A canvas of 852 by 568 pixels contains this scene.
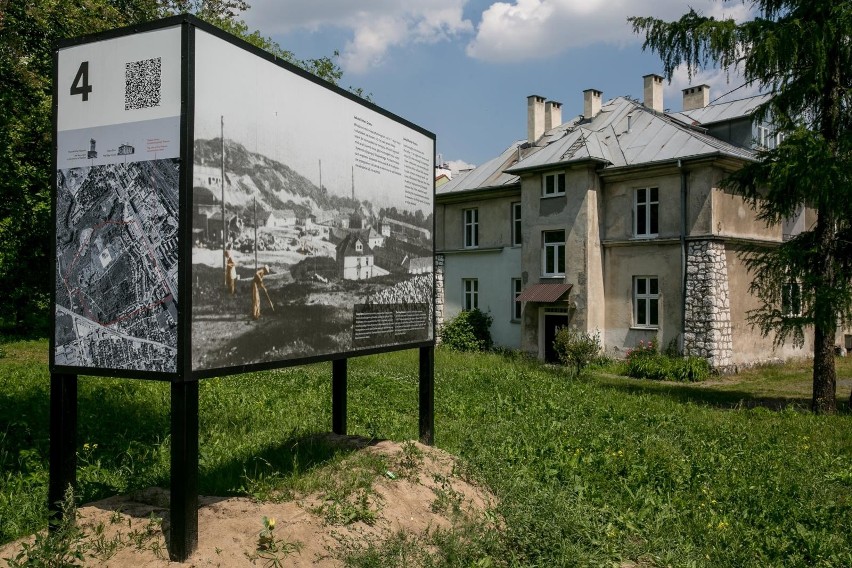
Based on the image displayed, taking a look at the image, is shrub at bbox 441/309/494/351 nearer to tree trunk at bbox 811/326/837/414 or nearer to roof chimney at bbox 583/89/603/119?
roof chimney at bbox 583/89/603/119

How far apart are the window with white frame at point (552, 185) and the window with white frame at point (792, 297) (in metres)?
12.4

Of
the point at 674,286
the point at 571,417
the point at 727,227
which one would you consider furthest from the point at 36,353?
the point at 727,227

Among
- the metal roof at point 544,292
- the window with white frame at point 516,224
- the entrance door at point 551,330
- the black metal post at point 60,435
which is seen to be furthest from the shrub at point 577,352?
the black metal post at point 60,435

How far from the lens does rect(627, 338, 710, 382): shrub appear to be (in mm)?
22688

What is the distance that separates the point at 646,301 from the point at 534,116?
39.1 ft

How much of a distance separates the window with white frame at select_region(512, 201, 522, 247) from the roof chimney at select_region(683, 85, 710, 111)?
895cm

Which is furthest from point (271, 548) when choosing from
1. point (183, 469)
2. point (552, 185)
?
point (552, 185)

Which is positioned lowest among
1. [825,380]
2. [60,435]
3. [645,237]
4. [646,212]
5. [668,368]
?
[668,368]

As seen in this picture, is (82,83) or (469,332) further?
(469,332)

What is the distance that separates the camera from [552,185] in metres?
27.7

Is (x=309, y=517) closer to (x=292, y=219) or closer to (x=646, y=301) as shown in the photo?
(x=292, y=219)

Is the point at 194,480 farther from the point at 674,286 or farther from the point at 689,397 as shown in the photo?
the point at 674,286

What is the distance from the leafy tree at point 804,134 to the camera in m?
14.1

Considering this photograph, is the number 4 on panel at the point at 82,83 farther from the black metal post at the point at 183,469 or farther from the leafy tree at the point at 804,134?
the leafy tree at the point at 804,134
